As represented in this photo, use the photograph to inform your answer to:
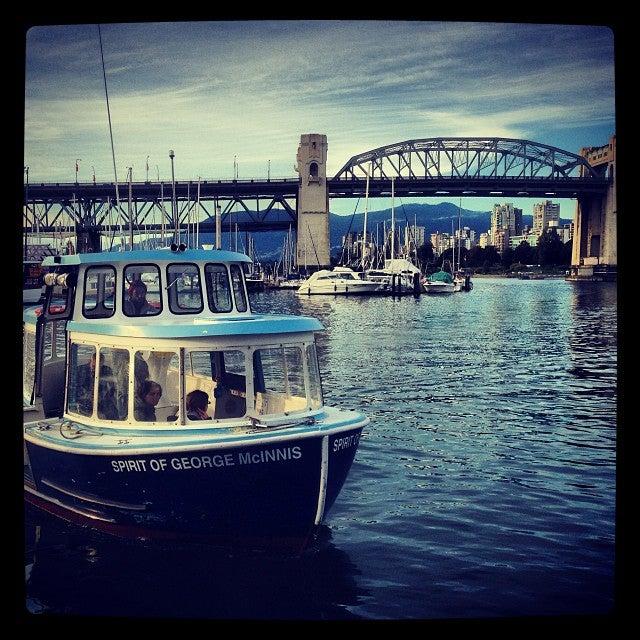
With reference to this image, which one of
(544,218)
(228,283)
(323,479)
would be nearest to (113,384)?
(228,283)

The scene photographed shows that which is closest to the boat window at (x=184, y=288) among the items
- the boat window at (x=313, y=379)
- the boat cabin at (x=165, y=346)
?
the boat cabin at (x=165, y=346)

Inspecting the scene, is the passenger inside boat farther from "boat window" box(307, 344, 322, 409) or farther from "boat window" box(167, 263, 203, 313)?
"boat window" box(167, 263, 203, 313)

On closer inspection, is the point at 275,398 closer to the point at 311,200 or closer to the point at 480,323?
the point at 480,323

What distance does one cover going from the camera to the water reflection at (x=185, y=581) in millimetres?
9750

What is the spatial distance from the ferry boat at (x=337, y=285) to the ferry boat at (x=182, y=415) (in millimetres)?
67735

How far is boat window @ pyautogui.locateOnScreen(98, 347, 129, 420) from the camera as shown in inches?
429

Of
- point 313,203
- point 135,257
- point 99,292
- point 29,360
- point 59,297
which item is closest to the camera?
point 135,257

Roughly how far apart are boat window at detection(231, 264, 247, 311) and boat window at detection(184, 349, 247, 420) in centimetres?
76

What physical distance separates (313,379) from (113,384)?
103 inches

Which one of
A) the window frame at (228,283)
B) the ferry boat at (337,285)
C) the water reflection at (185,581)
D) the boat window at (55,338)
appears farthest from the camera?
the ferry boat at (337,285)

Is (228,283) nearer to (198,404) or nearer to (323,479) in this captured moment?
(198,404)

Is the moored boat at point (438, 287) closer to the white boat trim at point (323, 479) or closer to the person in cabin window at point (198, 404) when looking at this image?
the person in cabin window at point (198, 404)

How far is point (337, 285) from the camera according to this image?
80750 millimetres
